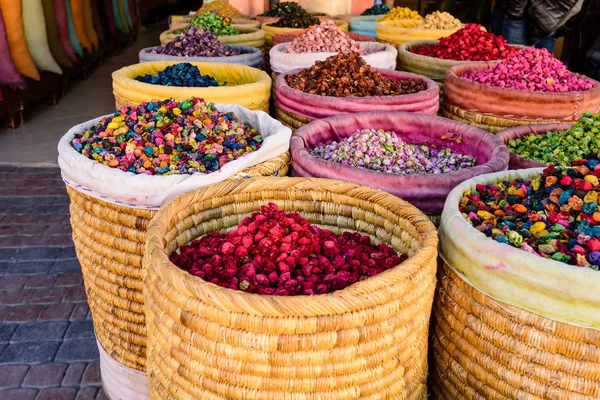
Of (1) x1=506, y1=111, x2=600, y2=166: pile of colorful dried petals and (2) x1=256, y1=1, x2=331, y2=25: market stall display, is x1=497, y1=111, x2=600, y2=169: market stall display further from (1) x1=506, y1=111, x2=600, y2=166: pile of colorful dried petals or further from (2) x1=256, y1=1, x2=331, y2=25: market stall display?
(2) x1=256, y1=1, x2=331, y2=25: market stall display

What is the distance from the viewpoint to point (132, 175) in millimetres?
1380

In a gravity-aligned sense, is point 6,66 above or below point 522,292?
below

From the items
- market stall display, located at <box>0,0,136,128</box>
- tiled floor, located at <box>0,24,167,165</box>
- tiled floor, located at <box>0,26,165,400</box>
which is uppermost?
market stall display, located at <box>0,0,136,128</box>

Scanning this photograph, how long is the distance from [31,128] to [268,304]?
14.4ft

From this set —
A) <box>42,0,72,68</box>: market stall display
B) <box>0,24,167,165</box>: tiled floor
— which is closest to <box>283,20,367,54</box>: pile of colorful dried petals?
<box>0,24,167,165</box>: tiled floor

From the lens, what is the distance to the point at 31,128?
4.61m

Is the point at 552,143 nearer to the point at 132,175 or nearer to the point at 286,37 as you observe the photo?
the point at 132,175

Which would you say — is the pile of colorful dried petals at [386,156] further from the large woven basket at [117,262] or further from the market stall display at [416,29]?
the market stall display at [416,29]

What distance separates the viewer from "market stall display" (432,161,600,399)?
3.15 ft

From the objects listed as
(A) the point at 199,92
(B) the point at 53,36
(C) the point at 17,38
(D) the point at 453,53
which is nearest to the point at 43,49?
(B) the point at 53,36

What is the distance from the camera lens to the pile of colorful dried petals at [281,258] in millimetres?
1055

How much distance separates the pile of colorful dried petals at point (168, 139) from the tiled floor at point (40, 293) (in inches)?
33.9

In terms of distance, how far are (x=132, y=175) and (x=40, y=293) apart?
133 cm

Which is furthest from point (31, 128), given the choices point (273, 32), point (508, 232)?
point (508, 232)
